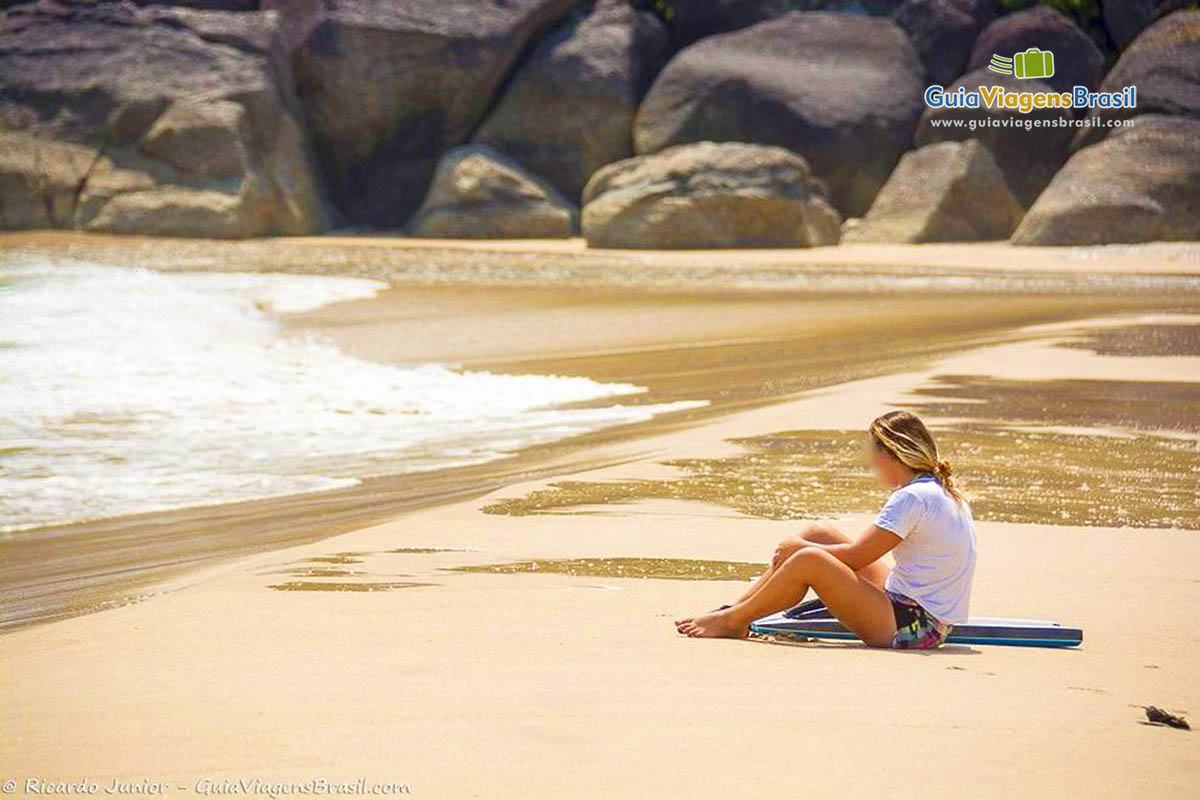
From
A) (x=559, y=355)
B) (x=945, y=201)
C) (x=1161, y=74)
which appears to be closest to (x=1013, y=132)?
(x=1161, y=74)

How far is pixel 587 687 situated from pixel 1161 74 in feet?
68.4

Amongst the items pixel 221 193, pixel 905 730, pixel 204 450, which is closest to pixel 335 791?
pixel 905 730

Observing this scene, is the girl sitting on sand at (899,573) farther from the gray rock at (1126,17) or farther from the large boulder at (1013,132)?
the gray rock at (1126,17)

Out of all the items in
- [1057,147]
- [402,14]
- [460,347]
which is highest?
[402,14]

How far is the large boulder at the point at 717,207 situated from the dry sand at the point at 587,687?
1558cm

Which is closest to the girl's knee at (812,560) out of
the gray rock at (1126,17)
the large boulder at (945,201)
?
the large boulder at (945,201)

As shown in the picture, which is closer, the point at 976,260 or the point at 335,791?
the point at 335,791

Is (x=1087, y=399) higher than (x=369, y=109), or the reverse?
(x=369, y=109)

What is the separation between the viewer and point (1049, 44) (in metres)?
24.3

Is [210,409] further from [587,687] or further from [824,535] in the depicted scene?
[587,687]

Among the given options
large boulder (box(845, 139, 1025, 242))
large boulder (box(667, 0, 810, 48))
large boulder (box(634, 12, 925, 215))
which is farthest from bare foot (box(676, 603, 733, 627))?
large boulder (box(667, 0, 810, 48))

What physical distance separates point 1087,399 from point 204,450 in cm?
501

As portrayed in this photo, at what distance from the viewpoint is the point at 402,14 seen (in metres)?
24.8

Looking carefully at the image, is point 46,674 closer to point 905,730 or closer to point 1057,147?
point 905,730
